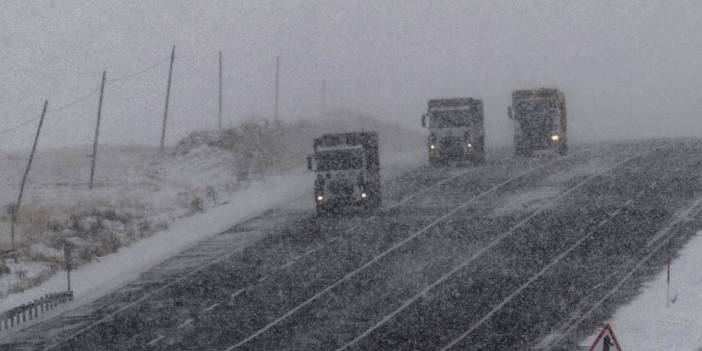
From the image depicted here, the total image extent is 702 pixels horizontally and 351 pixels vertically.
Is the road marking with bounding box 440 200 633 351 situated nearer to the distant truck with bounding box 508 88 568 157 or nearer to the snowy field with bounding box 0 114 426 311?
the snowy field with bounding box 0 114 426 311

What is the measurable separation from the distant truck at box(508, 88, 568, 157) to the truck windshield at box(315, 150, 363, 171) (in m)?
A: 18.5

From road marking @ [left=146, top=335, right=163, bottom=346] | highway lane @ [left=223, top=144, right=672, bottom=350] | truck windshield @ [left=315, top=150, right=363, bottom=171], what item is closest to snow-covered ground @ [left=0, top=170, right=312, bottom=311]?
truck windshield @ [left=315, top=150, right=363, bottom=171]

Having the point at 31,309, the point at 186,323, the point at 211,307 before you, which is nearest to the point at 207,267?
the point at 211,307

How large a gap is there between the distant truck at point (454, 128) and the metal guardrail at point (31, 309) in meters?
25.3

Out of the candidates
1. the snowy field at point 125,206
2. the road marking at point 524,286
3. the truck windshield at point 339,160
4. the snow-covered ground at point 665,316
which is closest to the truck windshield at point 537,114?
the snowy field at point 125,206

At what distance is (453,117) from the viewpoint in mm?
48281

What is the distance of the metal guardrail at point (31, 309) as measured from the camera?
24484mm

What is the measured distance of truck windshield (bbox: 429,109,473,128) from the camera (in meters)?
48.3

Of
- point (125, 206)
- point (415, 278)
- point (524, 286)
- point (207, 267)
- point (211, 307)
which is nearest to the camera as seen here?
point (211, 307)

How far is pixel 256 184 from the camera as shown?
49.7m

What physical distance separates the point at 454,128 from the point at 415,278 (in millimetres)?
23547

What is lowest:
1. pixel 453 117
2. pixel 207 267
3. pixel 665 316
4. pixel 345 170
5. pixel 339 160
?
pixel 207 267

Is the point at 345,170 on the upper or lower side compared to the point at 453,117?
lower

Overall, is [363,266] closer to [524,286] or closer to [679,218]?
[524,286]
